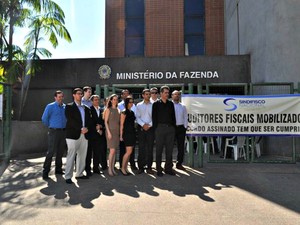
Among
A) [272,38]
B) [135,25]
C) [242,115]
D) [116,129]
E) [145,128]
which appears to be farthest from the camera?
[135,25]

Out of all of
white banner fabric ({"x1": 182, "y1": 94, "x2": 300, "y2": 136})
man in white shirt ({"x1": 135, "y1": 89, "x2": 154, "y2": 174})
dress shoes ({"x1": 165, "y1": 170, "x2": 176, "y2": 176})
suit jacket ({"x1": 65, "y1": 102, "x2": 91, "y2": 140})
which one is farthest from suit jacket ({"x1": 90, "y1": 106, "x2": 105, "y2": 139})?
white banner fabric ({"x1": 182, "y1": 94, "x2": 300, "y2": 136})

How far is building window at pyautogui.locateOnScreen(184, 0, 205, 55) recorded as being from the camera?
1933cm

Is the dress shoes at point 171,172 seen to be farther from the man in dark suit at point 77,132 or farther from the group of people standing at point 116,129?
the man in dark suit at point 77,132

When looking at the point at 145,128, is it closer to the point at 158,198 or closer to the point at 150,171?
the point at 150,171

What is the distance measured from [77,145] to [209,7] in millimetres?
15085

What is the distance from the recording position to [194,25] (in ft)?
63.7

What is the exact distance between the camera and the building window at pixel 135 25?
771 inches

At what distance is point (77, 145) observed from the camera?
6.73 meters

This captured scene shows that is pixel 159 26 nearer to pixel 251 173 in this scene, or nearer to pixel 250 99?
pixel 250 99

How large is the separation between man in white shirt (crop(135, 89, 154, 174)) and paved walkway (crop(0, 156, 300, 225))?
42cm

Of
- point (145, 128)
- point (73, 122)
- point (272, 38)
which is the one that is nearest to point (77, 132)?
point (73, 122)

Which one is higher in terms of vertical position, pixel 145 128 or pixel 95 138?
pixel 145 128

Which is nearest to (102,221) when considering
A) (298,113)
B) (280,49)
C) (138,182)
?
(138,182)

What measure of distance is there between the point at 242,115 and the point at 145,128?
8.57ft
